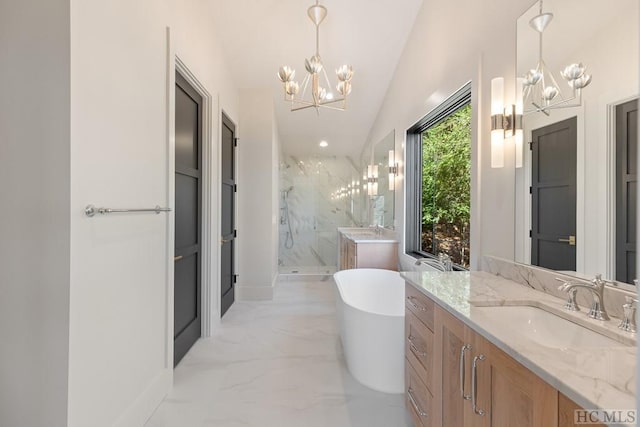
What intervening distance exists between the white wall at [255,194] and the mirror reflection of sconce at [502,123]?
2.88 m

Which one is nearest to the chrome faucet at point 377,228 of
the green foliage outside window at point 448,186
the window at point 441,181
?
the window at point 441,181

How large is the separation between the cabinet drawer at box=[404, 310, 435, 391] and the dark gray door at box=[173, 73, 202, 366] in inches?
66.7

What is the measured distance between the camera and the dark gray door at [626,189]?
1077 mm

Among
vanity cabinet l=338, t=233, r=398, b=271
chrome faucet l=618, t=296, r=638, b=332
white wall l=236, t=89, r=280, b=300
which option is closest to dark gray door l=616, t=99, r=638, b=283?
chrome faucet l=618, t=296, r=638, b=332

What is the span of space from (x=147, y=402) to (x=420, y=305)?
1.62 m

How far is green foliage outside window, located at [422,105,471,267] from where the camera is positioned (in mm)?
2484

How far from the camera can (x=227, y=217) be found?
3.63m

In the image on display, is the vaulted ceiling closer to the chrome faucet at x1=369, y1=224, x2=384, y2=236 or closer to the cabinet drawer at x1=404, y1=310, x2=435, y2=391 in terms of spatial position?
the chrome faucet at x1=369, y1=224, x2=384, y2=236

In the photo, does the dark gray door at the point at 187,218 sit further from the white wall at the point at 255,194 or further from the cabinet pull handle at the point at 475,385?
the cabinet pull handle at the point at 475,385

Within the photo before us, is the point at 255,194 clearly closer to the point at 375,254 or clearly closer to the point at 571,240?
the point at 375,254

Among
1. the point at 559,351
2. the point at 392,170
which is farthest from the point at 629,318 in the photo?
the point at 392,170

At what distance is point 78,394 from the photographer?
4.04 ft

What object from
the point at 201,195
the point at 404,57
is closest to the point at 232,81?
the point at 201,195
